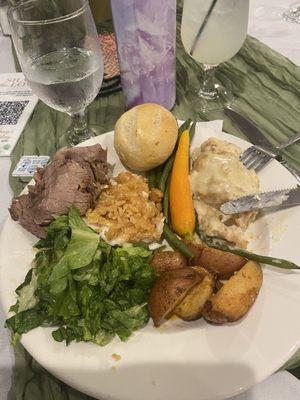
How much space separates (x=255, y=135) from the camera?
54.7 inches

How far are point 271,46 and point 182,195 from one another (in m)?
1.15

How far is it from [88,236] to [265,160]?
0.60 metres

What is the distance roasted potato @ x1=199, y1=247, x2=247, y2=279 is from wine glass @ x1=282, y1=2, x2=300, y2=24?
1.60 meters

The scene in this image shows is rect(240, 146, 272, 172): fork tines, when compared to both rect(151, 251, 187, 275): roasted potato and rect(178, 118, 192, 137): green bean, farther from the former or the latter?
rect(151, 251, 187, 275): roasted potato

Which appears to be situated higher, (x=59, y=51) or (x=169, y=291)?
(x=59, y=51)

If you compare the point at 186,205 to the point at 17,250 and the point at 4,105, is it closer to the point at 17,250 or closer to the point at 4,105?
the point at 17,250

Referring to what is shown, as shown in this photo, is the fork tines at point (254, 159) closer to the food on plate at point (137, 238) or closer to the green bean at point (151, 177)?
the food on plate at point (137, 238)

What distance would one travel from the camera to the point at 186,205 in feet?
3.65

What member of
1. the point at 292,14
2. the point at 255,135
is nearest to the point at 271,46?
the point at 292,14

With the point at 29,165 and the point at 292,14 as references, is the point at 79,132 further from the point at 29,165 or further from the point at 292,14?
the point at 292,14

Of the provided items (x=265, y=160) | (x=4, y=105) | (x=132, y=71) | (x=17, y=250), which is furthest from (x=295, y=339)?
(x=4, y=105)

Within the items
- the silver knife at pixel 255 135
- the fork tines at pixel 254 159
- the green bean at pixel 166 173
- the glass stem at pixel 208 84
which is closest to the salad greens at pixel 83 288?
the green bean at pixel 166 173

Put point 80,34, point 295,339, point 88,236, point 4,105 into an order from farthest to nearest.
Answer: point 4,105, point 80,34, point 88,236, point 295,339

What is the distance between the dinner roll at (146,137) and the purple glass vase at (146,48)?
298 millimetres
